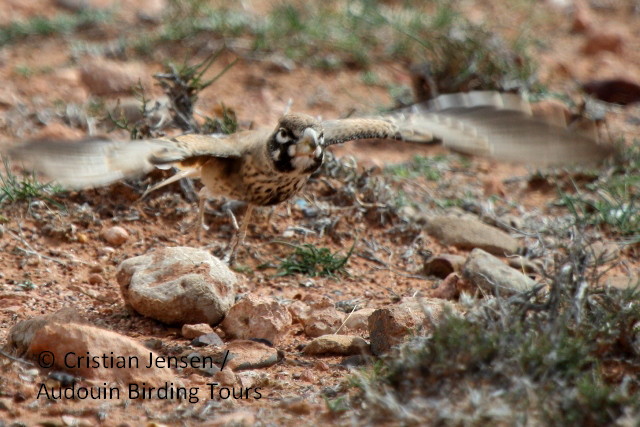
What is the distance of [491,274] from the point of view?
585 cm

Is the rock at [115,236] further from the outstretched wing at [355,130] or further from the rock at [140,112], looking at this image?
the outstretched wing at [355,130]

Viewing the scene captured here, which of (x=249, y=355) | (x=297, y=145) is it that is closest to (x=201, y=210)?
(x=297, y=145)

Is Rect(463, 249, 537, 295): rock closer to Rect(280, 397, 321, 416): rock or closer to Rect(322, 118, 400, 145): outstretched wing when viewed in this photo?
Rect(322, 118, 400, 145): outstretched wing

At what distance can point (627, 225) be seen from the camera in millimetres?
7090

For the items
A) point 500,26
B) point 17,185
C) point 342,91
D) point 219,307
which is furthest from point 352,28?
point 219,307

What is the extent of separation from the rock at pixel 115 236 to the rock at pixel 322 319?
1523 millimetres

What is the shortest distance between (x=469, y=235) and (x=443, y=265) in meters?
0.56

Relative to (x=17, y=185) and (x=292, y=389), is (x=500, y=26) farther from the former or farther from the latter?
(x=292, y=389)

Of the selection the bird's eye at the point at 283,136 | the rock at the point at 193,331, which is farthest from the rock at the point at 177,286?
the bird's eye at the point at 283,136

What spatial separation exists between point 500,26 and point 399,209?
5.06 meters

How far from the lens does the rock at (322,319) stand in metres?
5.50

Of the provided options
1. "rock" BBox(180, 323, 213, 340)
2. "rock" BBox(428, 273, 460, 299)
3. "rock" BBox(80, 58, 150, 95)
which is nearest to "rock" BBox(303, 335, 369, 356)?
"rock" BBox(180, 323, 213, 340)
